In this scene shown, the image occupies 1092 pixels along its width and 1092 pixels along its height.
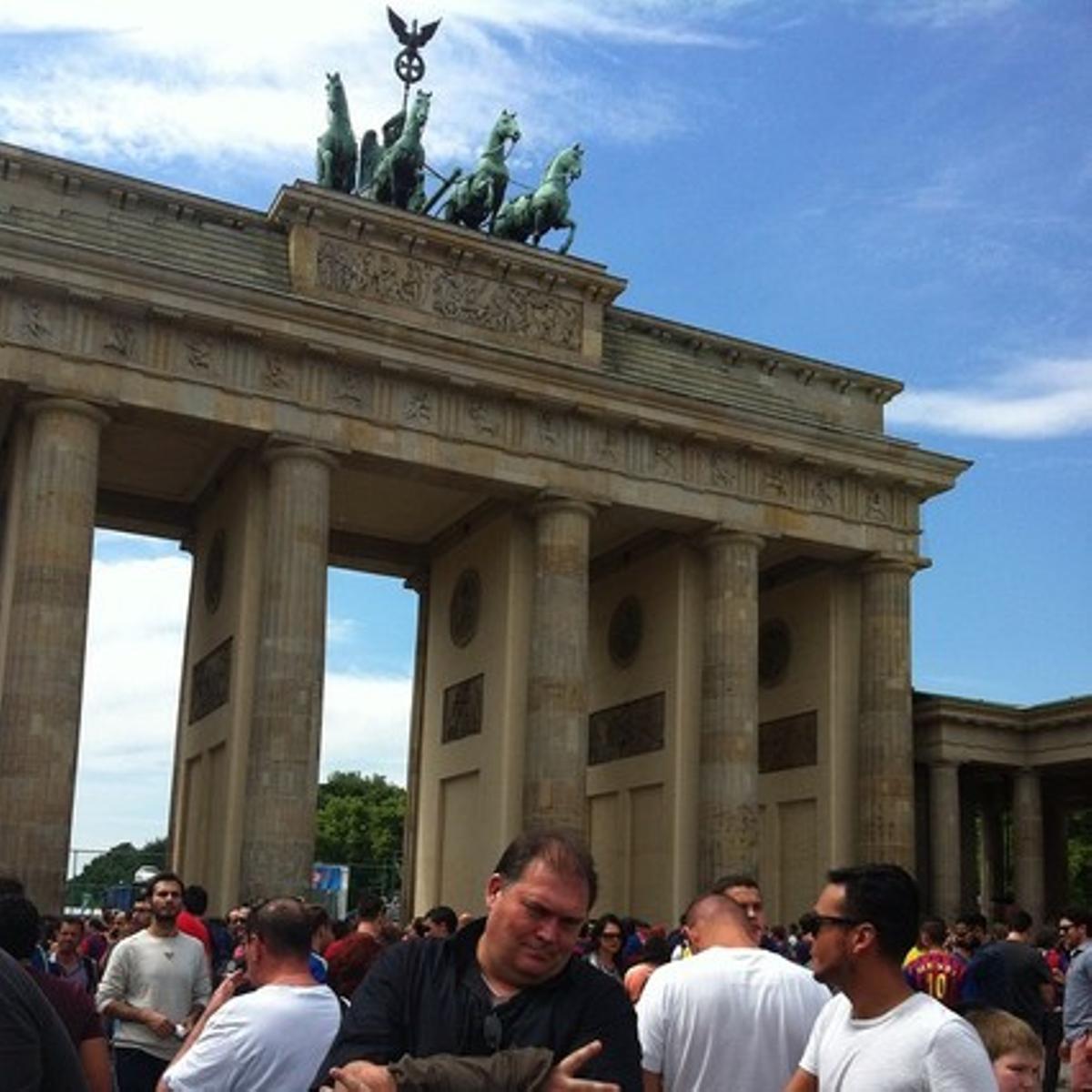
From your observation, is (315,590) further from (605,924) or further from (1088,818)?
(1088,818)

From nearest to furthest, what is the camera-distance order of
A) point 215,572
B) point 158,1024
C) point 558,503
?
point 158,1024 → point 558,503 → point 215,572

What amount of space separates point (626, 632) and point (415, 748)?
5699 mm

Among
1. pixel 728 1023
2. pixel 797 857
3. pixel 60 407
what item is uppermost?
pixel 60 407

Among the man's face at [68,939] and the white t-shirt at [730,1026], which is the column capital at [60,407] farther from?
the white t-shirt at [730,1026]

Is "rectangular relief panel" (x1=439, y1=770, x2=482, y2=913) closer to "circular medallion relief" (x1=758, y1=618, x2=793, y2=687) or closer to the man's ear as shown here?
"circular medallion relief" (x1=758, y1=618, x2=793, y2=687)

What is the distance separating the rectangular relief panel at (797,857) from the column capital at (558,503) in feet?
30.8

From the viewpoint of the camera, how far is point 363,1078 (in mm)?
2953

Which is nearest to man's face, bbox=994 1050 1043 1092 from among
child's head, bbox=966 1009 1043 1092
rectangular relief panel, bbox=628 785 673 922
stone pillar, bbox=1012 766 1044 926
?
child's head, bbox=966 1009 1043 1092

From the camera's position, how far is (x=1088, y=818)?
70.0 metres

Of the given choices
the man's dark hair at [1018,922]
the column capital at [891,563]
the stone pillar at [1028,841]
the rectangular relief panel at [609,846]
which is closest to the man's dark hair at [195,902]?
the man's dark hair at [1018,922]

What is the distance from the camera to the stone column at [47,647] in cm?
2523

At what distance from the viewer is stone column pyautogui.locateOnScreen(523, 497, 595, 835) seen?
3017 cm

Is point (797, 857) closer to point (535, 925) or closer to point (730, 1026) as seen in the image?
point (730, 1026)

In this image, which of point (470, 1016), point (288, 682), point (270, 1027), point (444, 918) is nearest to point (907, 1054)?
point (470, 1016)
